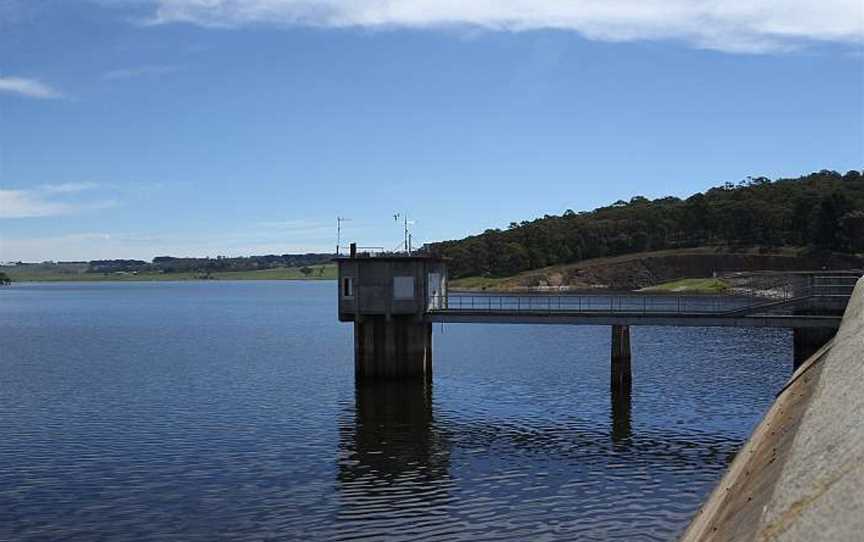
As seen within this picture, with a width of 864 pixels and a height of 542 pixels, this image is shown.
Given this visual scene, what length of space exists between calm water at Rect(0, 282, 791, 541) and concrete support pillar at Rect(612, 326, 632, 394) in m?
1.32

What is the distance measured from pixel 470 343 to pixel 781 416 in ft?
228

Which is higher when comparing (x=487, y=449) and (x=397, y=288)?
(x=397, y=288)

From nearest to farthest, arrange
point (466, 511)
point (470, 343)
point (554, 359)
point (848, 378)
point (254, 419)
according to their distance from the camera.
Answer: point (848, 378)
point (466, 511)
point (254, 419)
point (554, 359)
point (470, 343)

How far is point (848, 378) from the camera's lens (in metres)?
19.1

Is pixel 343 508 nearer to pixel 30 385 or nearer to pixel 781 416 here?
pixel 781 416

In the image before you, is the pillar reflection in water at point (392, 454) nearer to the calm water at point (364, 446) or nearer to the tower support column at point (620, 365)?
the calm water at point (364, 446)

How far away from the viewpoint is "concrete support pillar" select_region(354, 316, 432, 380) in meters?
55.7

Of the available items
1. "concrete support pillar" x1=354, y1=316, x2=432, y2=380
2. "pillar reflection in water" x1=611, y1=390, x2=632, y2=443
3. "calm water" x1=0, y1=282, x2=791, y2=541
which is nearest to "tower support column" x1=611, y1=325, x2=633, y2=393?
"pillar reflection in water" x1=611, y1=390, x2=632, y2=443

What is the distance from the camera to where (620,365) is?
2163 inches

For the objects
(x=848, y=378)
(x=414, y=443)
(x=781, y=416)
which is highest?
(x=848, y=378)

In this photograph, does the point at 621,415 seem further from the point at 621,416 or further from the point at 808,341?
the point at 808,341

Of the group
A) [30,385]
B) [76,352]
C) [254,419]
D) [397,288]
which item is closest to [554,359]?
[397,288]

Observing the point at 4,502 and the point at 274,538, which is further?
the point at 4,502

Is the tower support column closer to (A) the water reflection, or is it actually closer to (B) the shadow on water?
(B) the shadow on water
